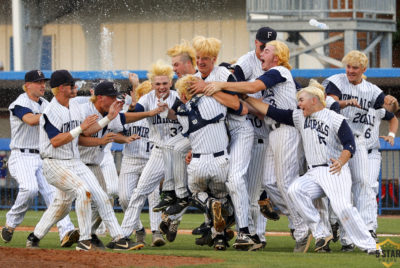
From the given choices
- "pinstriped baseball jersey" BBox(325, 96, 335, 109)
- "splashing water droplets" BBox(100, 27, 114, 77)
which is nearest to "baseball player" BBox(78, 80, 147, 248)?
"pinstriped baseball jersey" BBox(325, 96, 335, 109)

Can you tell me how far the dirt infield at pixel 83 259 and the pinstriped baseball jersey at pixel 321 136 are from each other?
1.58m

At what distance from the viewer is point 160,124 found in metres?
10.2

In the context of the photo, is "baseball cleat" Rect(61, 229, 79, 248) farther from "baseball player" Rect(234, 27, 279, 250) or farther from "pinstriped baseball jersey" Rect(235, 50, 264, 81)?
"pinstriped baseball jersey" Rect(235, 50, 264, 81)

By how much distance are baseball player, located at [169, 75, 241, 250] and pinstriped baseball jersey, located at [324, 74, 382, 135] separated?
155 centimetres

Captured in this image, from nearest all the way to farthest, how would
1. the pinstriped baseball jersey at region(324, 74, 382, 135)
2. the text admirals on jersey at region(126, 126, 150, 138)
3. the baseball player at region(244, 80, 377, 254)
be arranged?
the baseball player at region(244, 80, 377, 254) < the pinstriped baseball jersey at region(324, 74, 382, 135) < the text admirals on jersey at region(126, 126, 150, 138)

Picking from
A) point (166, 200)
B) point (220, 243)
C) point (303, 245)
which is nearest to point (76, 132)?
point (166, 200)

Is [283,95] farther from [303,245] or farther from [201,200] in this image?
[303,245]

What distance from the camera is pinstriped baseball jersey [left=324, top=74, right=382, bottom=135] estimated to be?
9984 mm

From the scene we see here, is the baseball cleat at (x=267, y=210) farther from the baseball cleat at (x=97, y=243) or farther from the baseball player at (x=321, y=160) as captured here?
the baseball cleat at (x=97, y=243)

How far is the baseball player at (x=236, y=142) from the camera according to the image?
9.09m

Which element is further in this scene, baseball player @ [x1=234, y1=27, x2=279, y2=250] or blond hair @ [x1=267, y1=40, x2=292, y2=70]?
baseball player @ [x1=234, y1=27, x2=279, y2=250]

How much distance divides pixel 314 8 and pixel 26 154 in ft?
31.7

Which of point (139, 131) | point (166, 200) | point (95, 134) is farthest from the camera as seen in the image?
point (139, 131)

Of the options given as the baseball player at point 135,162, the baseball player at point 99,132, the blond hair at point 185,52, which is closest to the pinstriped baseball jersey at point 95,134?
the baseball player at point 99,132
